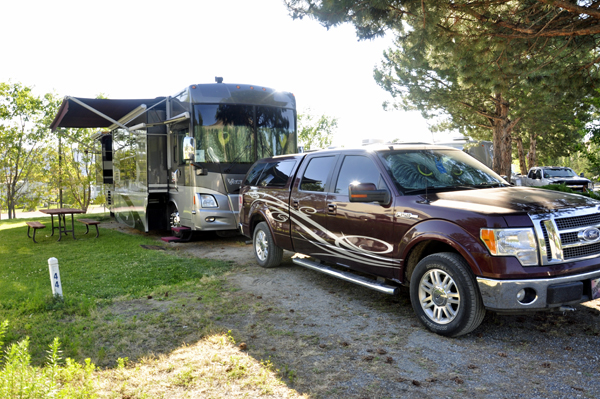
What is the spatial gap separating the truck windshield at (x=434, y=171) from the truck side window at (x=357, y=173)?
0.17 metres

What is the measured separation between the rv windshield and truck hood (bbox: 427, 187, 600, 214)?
6.04 meters

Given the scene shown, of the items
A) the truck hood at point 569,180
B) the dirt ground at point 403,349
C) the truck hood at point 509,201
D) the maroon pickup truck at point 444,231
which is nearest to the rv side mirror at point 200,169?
the maroon pickup truck at point 444,231

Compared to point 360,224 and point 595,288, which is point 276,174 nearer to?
point 360,224

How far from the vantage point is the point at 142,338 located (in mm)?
4773

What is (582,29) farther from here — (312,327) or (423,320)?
(312,327)

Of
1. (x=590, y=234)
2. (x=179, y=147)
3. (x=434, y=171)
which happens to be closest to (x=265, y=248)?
(x=434, y=171)

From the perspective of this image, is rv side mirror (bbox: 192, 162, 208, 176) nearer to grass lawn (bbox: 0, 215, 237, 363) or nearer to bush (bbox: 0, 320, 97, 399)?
grass lawn (bbox: 0, 215, 237, 363)

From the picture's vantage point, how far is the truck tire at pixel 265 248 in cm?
769

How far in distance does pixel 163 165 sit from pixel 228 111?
8.23ft

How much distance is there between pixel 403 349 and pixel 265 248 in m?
3.91

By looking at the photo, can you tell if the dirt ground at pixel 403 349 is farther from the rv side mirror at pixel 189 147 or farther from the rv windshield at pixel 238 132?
the rv windshield at pixel 238 132

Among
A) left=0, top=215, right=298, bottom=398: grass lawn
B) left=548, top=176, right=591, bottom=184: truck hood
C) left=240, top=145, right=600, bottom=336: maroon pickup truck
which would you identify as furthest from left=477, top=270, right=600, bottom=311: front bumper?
left=548, top=176, right=591, bottom=184: truck hood

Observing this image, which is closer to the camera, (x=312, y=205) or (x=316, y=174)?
(x=312, y=205)

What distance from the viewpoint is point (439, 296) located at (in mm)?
4559
